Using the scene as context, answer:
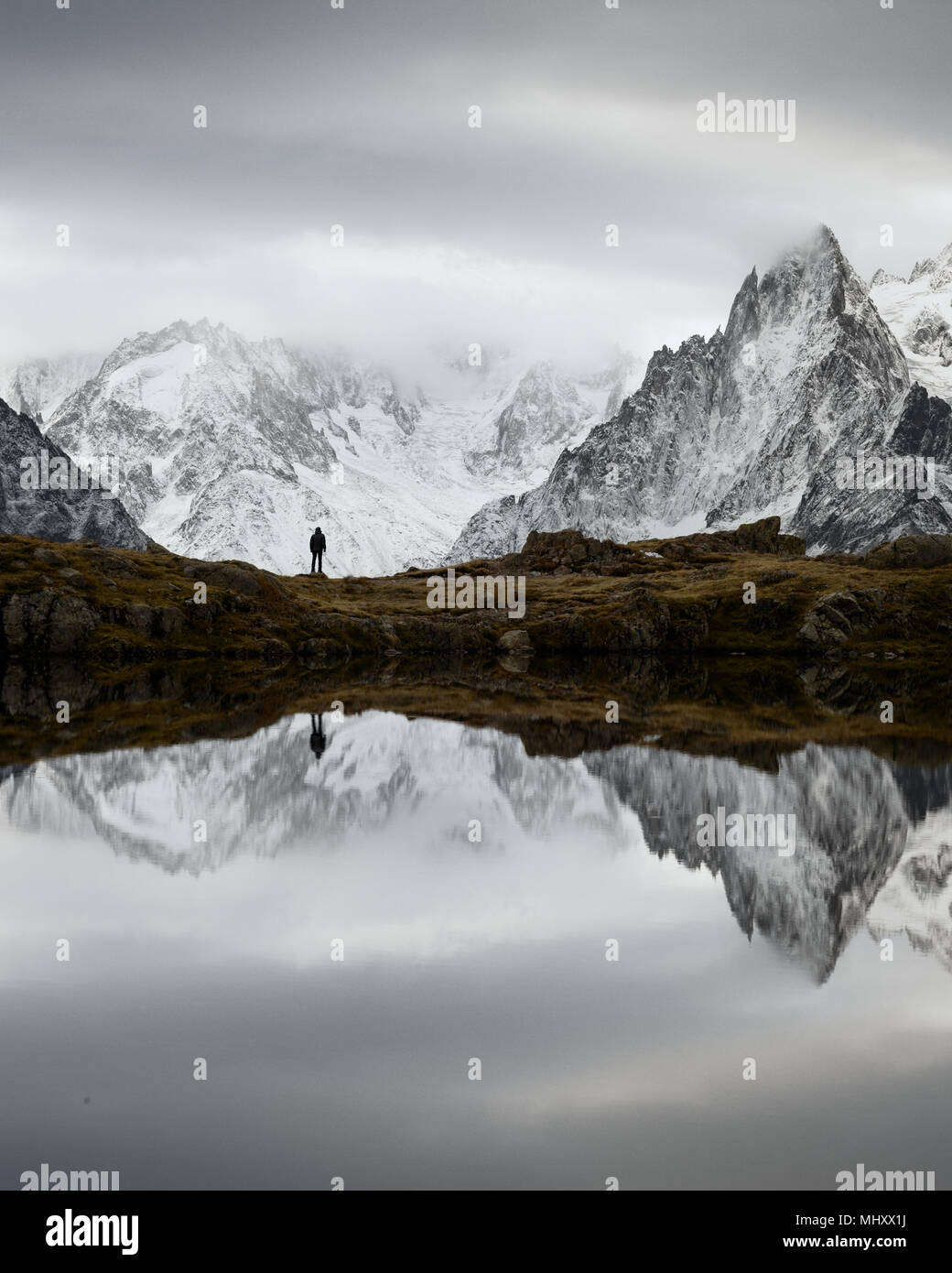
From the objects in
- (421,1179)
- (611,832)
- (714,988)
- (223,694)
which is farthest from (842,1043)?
(223,694)

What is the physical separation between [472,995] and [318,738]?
3676 centimetres

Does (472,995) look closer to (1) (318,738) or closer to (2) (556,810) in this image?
(2) (556,810)

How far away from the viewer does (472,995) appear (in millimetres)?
20625

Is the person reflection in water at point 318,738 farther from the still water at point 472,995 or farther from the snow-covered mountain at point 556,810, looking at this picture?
the still water at point 472,995

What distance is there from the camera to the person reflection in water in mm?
51750

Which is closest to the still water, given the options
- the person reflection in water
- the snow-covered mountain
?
the snow-covered mountain

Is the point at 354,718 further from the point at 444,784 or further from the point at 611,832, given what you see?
the point at 611,832

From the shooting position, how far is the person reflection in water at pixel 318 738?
51.8 meters

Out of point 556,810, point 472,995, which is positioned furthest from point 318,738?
point 472,995

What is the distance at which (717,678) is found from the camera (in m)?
106

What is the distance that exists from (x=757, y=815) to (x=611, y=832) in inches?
177

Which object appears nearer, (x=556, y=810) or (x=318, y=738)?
(x=556, y=810)

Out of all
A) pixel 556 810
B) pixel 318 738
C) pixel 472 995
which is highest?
pixel 318 738

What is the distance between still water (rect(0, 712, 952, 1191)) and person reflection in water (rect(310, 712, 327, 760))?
1267 cm
